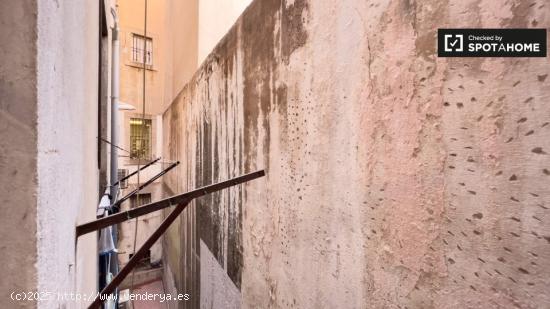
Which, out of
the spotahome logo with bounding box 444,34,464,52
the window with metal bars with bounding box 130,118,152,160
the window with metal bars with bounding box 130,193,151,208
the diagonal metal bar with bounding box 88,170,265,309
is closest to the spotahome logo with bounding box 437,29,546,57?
the spotahome logo with bounding box 444,34,464,52

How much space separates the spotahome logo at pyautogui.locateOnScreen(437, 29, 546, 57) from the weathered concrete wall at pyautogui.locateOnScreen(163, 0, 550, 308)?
Result: 0.04 m

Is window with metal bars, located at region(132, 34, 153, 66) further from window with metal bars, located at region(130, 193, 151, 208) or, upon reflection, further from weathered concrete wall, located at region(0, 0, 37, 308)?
weathered concrete wall, located at region(0, 0, 37, 308)

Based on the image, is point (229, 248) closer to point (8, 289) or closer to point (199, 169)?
point (199, 169)

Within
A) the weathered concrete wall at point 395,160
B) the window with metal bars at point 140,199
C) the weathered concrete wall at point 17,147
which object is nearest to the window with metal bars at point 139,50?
the window with metal bars at point 140,199

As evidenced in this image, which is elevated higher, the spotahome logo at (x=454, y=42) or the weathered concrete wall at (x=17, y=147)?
the spotahome logo at (x=454, y=42)

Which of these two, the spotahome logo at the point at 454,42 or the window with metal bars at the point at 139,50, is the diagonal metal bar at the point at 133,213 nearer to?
the spotahome logo at the point at 454,42

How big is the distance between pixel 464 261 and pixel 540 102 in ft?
2.16

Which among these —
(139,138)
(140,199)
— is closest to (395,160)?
(140,199)

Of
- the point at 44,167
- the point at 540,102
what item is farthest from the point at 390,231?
the point at 44,167

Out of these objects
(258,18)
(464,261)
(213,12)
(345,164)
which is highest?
(213,12)

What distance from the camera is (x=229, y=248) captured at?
4.07m

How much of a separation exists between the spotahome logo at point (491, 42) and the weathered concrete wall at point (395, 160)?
1.4 inches

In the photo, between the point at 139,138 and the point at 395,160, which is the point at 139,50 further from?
the point at 395,160

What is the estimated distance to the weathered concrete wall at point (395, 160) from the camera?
101 centimetres
